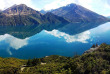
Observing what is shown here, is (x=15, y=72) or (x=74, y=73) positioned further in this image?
(x=15, y=72)

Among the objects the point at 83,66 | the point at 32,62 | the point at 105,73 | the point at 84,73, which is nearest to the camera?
the point at 105,73

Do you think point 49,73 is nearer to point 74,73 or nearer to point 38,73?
point 38,73

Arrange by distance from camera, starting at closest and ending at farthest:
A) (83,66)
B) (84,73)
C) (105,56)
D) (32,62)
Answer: (84,73)
(83,66)
(105,56)
(32,62)

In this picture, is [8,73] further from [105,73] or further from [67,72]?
[105,73]

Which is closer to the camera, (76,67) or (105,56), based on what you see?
(76,67)

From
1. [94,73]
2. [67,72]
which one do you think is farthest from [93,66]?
[67,72]

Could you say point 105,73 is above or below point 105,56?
below

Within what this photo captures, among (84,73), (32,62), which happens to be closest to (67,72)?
(84,73)

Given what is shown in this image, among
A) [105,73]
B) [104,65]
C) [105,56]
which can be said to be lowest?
[105,73]

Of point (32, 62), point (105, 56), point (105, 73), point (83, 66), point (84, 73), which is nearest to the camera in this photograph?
point (105, 73)

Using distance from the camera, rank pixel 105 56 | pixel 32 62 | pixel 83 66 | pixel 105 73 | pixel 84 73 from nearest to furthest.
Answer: pixel 105 73, pixel 84 73, pixel 83 66, pixel 105 56, pixel 32 62
